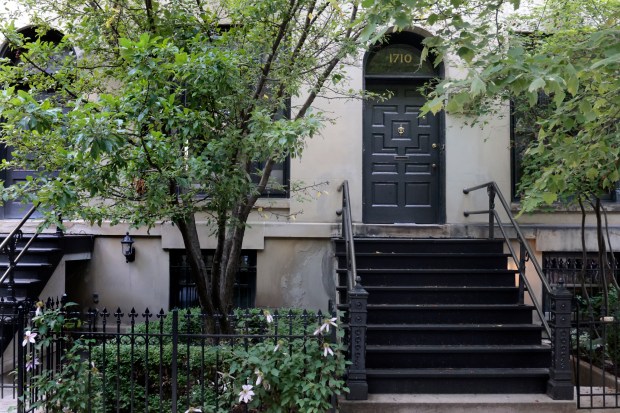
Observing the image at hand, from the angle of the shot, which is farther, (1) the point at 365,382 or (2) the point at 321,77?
(2) the point at 321,77

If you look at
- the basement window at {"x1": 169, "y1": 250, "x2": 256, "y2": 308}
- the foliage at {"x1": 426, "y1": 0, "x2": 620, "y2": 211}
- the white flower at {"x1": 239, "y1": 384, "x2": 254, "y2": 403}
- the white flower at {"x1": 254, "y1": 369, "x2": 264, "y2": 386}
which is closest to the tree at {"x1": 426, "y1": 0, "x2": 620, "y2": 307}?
the foliage at {"x1": 426, "y1": 0, "x2": 620, "y2": 211}

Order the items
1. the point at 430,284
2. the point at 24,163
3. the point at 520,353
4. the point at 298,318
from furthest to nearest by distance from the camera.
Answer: the point at 430,284
the point at 298,318
the point at 520,353
the point at 24,163

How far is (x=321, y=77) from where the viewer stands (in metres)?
6.94

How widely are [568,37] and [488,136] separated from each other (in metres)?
2.51

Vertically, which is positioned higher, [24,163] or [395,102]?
[395,102]

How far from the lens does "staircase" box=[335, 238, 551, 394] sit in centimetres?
639

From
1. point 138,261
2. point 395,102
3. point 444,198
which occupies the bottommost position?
point 138,261

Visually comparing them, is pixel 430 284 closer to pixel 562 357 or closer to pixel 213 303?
pixel 562 357

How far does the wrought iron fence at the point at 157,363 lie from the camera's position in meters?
5.53

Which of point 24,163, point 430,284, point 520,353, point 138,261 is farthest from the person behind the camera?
point 138,261

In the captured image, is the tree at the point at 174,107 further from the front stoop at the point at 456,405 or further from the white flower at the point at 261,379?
the front stoop at the point at 456,405

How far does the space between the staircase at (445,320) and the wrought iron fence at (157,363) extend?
3.72 feet

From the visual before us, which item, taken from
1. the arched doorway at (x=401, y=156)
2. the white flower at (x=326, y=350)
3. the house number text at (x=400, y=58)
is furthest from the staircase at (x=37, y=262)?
the house number text at (x=400, y=58)

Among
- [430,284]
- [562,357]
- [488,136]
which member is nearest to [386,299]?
[430,284]
